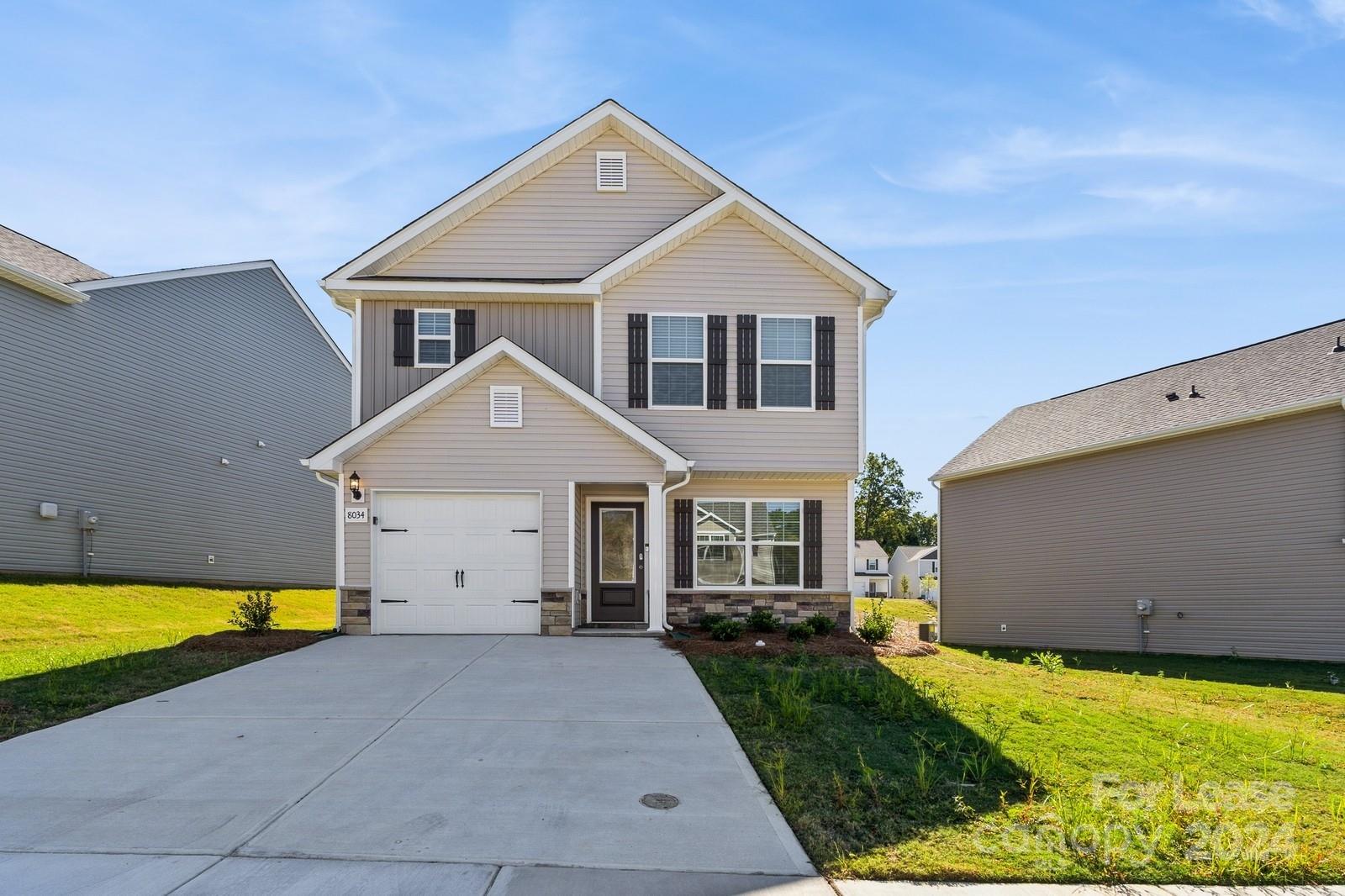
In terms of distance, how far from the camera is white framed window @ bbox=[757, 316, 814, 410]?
1445cm

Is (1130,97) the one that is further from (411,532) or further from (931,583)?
(931,583)

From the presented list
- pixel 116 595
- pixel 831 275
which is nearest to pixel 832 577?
pixel 831 275

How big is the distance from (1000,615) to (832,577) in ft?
26.6

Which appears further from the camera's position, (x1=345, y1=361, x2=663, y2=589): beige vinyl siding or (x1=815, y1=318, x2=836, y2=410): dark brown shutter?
(x1=815, y1=318, x2=836, y2=410): dark brown shutter

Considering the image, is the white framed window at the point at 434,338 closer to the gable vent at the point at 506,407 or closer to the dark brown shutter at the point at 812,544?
the gable vent at the point at 506,407

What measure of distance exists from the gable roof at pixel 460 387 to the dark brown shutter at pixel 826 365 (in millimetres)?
2999

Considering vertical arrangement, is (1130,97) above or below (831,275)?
above

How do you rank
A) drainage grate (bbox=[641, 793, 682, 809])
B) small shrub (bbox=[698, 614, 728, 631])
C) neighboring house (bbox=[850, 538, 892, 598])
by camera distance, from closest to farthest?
drainage grate (bbox=[641, 793, 682, 809])
small shrub (bbox=[698, 614, 728, 631])
neighboring house (bbox=[850, 538, 892, 598])

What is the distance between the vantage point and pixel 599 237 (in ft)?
49.3

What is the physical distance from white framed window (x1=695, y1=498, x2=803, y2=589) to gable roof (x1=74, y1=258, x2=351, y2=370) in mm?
14078

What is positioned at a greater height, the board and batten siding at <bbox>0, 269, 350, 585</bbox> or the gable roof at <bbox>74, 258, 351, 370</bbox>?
the gable roof at <bbox>74, 258, 351, 370</bbox>

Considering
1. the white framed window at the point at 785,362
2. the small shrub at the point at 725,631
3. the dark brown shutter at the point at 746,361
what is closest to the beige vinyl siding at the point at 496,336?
the dark brown shutter at the point at 746,361

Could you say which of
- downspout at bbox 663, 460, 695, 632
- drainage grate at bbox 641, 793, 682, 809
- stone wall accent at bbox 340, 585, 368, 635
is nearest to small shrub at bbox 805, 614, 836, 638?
downspout at bbox 663, 460, 695, 632

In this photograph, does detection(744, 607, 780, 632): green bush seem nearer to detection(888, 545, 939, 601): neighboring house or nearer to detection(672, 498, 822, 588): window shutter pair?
detection(672, 498, 822, 588): window shutter pair
